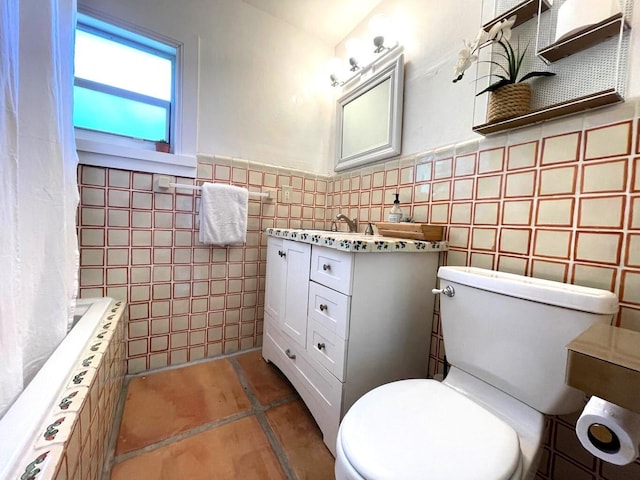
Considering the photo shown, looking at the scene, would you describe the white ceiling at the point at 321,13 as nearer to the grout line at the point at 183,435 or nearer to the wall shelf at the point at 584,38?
the wall shelf at the point at 584,38

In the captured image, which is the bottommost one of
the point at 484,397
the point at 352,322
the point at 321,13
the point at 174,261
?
the point at 484,397

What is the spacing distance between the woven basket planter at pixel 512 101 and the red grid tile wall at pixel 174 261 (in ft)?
4.00

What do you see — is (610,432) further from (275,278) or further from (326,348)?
(275,278)

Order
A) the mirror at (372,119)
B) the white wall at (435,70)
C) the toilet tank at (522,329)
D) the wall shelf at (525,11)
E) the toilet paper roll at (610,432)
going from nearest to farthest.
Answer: the toilet paper roll at (610,432)
the toilet tank at (522,329)
the wall shelf at (525,11)
the white wall at (435,70)
the mirror at (372,119)

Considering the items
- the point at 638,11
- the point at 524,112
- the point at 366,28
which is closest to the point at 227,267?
the point at 524,112

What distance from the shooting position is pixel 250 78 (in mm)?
1688

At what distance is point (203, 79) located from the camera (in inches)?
61.0

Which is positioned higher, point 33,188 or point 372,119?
point 372,119

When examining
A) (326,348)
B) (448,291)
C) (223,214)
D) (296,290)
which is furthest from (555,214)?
(223,214)

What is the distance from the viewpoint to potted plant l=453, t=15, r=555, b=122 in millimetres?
938

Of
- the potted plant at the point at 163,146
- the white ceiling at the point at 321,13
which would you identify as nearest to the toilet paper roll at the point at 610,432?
the potted plant at the point at 163,146

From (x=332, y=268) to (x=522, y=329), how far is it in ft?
2.03

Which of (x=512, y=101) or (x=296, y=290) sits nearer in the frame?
(x=512, y=101)

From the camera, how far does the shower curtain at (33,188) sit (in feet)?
2.00
